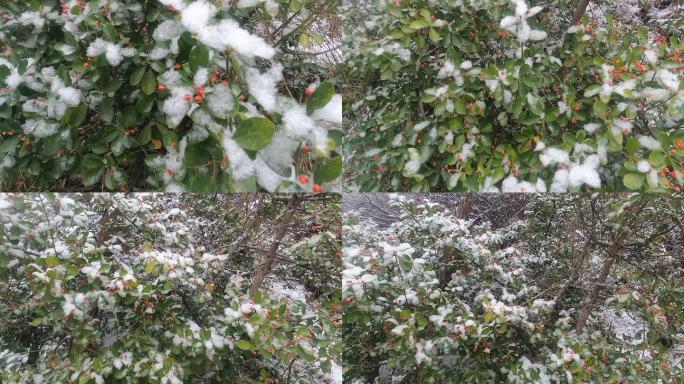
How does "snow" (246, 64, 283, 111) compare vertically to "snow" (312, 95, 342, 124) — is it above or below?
above

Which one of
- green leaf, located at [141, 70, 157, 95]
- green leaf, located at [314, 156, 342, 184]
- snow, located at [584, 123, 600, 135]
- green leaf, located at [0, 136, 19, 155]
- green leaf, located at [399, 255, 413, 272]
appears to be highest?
green leaf, located at [141, 70, 157, 95]

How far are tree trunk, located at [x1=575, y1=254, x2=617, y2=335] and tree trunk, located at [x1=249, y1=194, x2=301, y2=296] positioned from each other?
0.92 metres

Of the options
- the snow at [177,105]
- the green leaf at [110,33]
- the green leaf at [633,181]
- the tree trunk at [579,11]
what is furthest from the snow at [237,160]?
the tree trunk at [579,11]

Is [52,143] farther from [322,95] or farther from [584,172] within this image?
[584,172]

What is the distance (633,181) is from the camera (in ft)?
3.92

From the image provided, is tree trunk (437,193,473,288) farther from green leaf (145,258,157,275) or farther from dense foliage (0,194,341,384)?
green leaf (145,258,157,275)

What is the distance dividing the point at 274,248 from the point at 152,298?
384mm

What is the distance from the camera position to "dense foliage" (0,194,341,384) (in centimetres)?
127

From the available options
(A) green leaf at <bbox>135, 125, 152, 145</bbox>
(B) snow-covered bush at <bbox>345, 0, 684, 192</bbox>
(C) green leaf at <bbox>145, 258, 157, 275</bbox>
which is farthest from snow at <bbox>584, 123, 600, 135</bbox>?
(C) green leaf at <bbox>145, 258, 157, 275</bbox>

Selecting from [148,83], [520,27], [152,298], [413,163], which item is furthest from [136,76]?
[520,27]

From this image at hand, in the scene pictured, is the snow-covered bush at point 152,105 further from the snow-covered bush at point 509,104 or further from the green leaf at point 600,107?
the green leaf at point 600,107

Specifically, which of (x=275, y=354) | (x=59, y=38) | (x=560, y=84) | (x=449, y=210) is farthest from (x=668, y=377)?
(x=59, y=38)

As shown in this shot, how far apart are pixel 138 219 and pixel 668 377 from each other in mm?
1648

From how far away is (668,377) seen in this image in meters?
1.37
